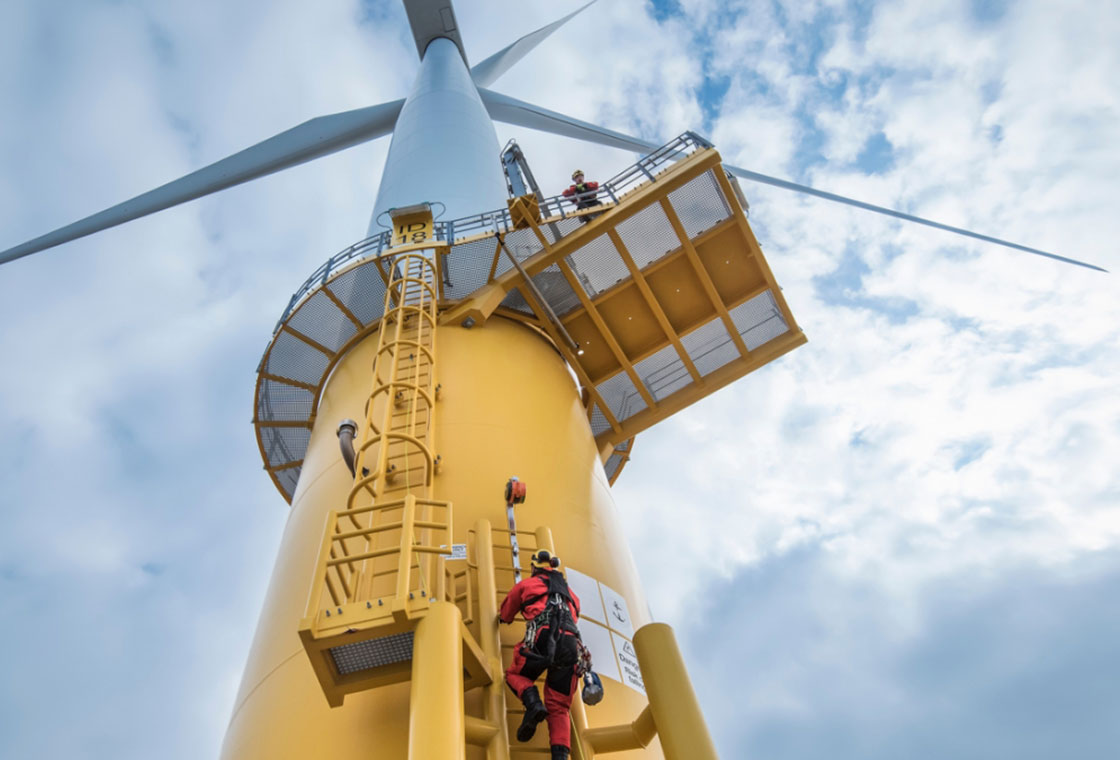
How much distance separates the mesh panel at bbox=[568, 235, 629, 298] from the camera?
41.9 feet

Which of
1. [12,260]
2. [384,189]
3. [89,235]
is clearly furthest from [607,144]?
[12,260]

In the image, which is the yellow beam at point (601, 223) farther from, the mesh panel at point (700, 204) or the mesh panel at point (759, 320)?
the mesh panel at point (759, 320)

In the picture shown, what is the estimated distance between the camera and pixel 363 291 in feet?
41.1

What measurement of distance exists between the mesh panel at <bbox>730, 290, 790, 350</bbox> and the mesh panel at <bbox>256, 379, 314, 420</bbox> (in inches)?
322

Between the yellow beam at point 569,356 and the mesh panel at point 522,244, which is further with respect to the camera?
the yellow beam at point 569,356

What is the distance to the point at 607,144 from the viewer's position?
31.3 meters

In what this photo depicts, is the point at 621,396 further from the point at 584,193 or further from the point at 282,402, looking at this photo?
the point at 282,402

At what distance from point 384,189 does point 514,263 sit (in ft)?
23.3

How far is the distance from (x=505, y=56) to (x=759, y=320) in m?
26.8

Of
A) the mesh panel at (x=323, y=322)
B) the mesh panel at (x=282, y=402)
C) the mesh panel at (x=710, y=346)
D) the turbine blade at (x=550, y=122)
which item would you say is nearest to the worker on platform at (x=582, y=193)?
the mesh panel at (x=710, y=346)

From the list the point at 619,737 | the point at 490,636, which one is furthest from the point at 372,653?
the point at 619,737

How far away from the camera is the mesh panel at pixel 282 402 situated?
13.9 m

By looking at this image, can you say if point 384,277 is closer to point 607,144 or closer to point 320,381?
point 320,381

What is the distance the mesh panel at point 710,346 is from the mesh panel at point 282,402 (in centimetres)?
725
